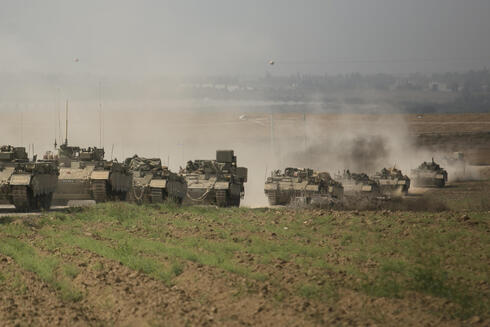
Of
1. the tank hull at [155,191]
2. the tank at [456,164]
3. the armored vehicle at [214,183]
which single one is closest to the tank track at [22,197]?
the tank hull at [155,191]

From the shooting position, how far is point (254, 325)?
496 inches

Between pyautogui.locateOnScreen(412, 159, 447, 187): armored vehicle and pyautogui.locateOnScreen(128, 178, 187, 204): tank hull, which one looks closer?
pyautogui.locateOnScreen(128, 178, 187, 204): tank hull

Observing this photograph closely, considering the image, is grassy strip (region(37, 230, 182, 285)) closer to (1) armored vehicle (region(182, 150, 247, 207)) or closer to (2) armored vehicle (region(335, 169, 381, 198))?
(1) armored vehicle (region(182, 150, 247, 207))

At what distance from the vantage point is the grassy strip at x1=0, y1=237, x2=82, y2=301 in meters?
15.0

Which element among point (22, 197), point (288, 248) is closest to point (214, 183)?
point (22, 197)

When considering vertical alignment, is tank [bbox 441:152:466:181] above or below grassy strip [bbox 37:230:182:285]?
above

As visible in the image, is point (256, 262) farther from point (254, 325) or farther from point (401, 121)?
point (401, 121)

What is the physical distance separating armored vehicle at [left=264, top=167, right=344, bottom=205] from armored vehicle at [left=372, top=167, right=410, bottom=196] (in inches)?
420

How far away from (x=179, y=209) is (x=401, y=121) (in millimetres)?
74490

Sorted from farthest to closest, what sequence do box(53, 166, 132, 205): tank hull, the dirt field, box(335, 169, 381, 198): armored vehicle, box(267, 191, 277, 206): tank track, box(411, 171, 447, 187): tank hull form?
box(411, 171, 447, 187): tank hull < box(335, 169, 381, 198): armored vehicle < box(267, 191, 277, 206): tank track < box(53, 166, 132, 205): tank hull < the dirt field

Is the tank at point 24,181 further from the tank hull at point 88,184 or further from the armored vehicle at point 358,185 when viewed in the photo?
the armored vehicle at point 358,185

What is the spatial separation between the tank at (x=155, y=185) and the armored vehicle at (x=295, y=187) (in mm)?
4962

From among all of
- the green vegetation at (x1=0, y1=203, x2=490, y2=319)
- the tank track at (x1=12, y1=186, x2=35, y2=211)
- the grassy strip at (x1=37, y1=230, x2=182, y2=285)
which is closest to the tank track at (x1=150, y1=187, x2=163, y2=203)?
the tank track at (x1=12, y1=186, x2=35, y2=211)

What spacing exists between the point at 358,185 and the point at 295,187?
904cm
